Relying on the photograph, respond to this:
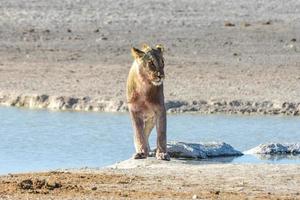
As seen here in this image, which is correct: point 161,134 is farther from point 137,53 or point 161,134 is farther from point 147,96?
point 137,53

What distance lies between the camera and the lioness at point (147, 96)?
41.7ft

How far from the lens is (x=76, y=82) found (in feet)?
70.5

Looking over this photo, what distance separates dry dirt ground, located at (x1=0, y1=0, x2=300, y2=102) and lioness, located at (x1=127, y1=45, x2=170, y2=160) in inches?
255

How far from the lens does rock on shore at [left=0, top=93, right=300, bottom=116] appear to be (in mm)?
18766

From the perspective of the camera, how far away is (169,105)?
19.0 meters

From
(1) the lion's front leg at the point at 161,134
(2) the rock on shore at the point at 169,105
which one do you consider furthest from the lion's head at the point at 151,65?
(2) the rock on shore at the point at 169,105

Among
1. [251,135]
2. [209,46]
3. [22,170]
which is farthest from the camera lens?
[209,46]

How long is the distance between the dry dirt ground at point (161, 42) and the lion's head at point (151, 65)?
670cm

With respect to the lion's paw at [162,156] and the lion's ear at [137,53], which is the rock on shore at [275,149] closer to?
the lion's paw at [162,156]

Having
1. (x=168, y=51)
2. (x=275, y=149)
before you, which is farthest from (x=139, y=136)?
(x=168, y=51)

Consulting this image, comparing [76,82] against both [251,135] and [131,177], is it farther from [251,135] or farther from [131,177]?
[131,177]

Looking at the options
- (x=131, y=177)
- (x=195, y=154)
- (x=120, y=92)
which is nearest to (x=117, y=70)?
(x=120, y=92)

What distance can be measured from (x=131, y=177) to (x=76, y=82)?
33.8ft

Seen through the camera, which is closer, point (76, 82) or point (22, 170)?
point (22, 170)
